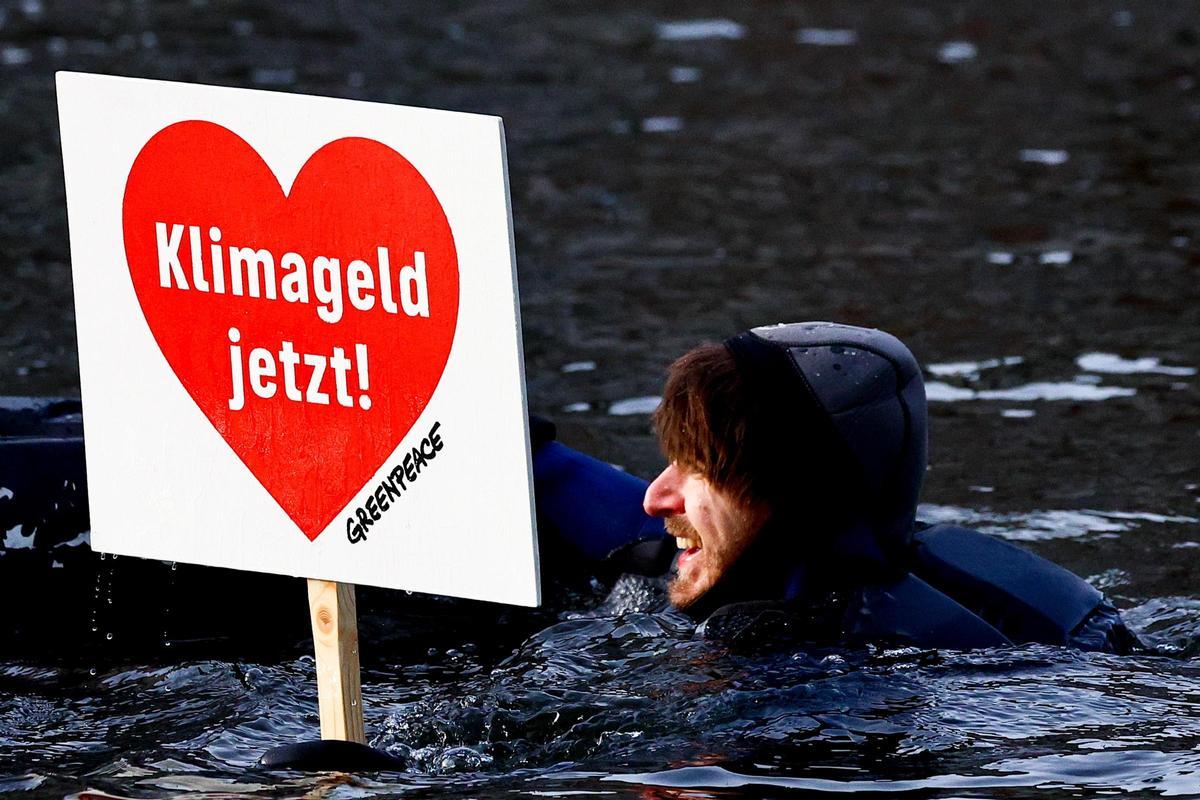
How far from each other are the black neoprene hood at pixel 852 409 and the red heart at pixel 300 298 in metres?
1.01

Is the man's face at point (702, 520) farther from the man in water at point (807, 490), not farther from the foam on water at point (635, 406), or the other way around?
the foam on water at point (635, 406)

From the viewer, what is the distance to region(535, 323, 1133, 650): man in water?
A: 12.4ft

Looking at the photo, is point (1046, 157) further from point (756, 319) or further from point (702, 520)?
point (702, 520)

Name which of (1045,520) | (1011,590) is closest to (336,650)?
(1011,590)

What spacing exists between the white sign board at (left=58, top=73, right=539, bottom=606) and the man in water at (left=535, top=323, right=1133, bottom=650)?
0.93 m

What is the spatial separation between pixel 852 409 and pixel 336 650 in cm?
121

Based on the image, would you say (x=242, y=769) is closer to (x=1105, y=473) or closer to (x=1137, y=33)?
(x=1105, y=473)

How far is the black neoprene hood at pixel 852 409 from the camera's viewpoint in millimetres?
3770

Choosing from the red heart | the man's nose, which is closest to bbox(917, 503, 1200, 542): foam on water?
the man's nose

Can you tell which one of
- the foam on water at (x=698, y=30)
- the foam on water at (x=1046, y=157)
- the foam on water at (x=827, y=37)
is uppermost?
the foam on water at (x=698, y=30)

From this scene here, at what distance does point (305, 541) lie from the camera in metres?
3.12

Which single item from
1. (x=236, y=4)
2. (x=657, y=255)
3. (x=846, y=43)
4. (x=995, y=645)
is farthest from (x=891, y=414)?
(x=236, y=4)

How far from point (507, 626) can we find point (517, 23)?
39.4 feet

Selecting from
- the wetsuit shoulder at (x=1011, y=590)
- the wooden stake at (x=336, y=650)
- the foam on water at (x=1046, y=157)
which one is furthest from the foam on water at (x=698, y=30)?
the wooden stake at (x=336, y=650)
